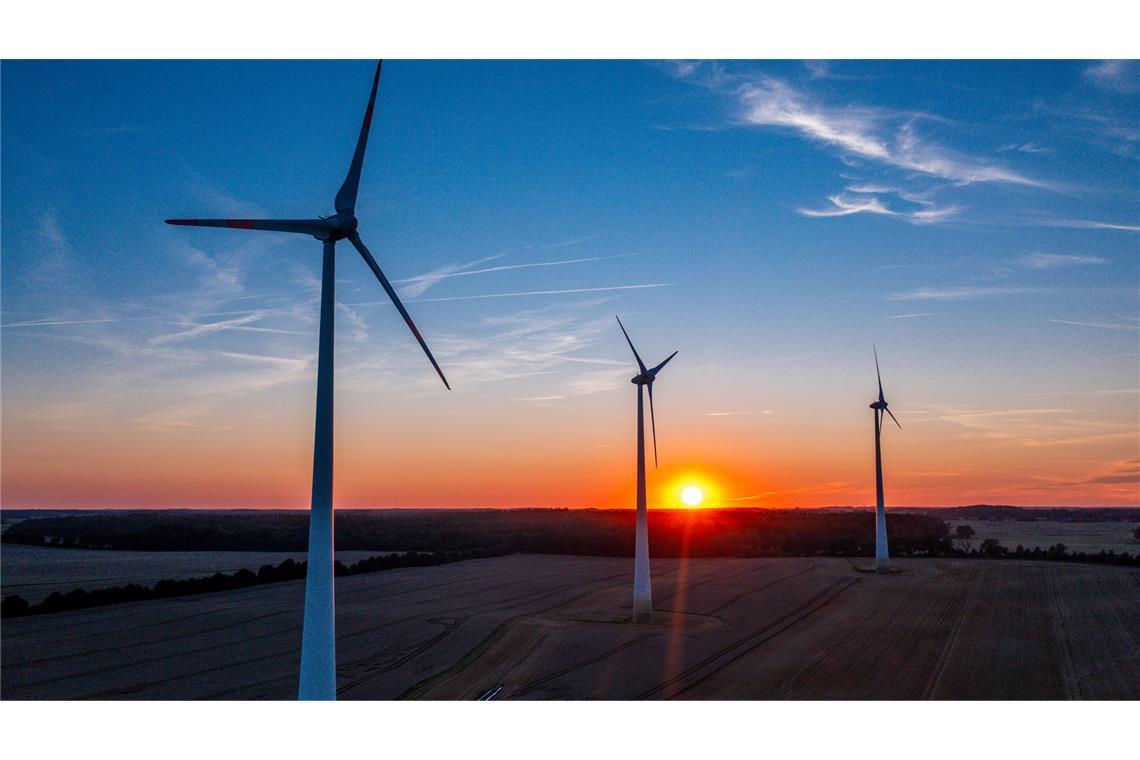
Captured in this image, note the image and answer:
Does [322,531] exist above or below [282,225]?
below

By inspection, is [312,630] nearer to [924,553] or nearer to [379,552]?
[924,553]

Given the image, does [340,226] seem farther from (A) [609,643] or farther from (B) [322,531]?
(A) [609,643]

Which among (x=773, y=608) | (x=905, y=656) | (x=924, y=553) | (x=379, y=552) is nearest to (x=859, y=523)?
(x=924, y=553)

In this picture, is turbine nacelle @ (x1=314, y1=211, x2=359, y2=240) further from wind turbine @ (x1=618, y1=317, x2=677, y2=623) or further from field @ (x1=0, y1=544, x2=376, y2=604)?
field @ (x1=0, y1=544, x2=376, y2=604)

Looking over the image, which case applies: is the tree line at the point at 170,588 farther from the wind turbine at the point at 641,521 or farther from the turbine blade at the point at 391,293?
the turbine blade at the point at 391,293

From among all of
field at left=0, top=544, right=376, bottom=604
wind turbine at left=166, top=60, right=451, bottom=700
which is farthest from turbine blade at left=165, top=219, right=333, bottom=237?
field at left=0, top=544, right=376, bottom=604

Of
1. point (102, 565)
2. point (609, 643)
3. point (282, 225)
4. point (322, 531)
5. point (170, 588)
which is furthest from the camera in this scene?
point (102, 565)

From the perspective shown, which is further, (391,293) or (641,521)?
(641,521)

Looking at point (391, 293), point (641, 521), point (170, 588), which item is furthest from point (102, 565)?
point (391, 293)
